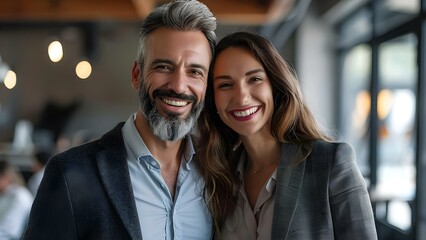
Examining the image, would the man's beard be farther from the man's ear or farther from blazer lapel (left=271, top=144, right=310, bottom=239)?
blazer lapel (left=271, top=144, right=310, bottom=239)

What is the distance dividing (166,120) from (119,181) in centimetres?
25

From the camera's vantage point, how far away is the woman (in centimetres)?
168

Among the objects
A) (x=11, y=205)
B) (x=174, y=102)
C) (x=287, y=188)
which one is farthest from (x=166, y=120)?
(x=11, y=205)

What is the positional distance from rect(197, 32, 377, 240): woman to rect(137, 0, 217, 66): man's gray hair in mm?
98

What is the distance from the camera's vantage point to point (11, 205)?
463 cm

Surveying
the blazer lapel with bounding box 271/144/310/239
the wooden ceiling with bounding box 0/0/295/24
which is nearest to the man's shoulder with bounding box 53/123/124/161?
the blazer lapel with bounding box 271/144/310/239

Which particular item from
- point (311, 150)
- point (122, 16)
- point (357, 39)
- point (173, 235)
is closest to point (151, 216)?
point (173, 235)

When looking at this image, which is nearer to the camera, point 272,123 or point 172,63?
point 172,63

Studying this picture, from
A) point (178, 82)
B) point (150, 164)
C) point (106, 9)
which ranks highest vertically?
point (106, 9)

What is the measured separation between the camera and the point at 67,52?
350 inches

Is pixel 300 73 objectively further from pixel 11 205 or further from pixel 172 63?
pixel 172 63

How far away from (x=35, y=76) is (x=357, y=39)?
5.27 meters

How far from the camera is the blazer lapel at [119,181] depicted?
1.60 m

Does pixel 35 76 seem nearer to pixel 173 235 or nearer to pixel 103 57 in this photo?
pixel 103 57
